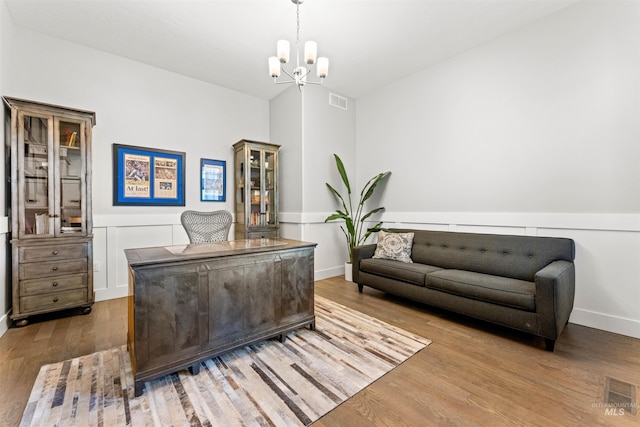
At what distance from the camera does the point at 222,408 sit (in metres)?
1.52

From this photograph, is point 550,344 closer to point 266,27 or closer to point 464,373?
point 464,373

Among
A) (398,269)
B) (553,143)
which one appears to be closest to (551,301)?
(398,269)

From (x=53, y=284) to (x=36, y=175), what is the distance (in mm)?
1092

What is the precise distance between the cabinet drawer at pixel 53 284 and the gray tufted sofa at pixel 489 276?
3082 mm

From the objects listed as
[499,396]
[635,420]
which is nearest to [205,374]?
[499,396]

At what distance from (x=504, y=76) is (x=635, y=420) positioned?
10.3 feet

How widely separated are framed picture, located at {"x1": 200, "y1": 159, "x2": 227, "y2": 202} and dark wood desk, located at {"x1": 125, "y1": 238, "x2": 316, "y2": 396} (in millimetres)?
2078

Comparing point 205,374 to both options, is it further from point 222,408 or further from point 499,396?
point 499,396

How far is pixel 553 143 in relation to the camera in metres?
2.77

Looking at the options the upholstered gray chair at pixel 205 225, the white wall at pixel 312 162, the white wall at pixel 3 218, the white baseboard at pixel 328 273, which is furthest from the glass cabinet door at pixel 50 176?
the white baseboard at pixel 328 273

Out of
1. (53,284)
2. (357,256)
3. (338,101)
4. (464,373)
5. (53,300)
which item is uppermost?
(338,101)

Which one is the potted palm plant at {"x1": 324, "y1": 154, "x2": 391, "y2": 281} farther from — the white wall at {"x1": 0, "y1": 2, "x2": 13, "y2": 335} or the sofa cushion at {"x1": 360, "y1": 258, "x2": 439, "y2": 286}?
the white wall at {"x1": 0, "y1": 2, "x2": 13, "y2": 335}

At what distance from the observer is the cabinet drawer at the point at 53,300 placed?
257 cm

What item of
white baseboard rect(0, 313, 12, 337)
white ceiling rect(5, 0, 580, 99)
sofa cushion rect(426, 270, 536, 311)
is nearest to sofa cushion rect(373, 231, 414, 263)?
sofa cushion rect(426, 270, 536, 311)
